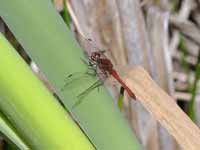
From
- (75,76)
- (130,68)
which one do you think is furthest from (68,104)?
(130,68)

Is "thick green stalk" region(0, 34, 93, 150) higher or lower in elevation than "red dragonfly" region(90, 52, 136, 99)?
higher

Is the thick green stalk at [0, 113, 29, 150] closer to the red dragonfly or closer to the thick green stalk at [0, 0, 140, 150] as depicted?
the thick green stalk at [0, 0, 140, 150]

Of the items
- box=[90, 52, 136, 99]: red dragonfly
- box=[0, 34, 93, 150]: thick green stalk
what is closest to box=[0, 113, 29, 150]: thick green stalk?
box=[0, 34, 93, 150]: thick green stalk

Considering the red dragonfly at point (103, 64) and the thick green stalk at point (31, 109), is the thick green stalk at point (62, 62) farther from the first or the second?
the red dragonfly at point (103, 64)

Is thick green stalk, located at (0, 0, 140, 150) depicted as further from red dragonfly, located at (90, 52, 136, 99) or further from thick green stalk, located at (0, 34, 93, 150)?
red dragonfly, located at (90, 52, 136, 99)

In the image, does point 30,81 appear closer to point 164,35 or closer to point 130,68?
point 130,68

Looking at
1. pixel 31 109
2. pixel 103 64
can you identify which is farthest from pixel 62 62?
pixel 103 64

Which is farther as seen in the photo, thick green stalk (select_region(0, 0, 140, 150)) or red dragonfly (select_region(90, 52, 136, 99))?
red dragonfly (select_region(90, 52, 136, 99))
